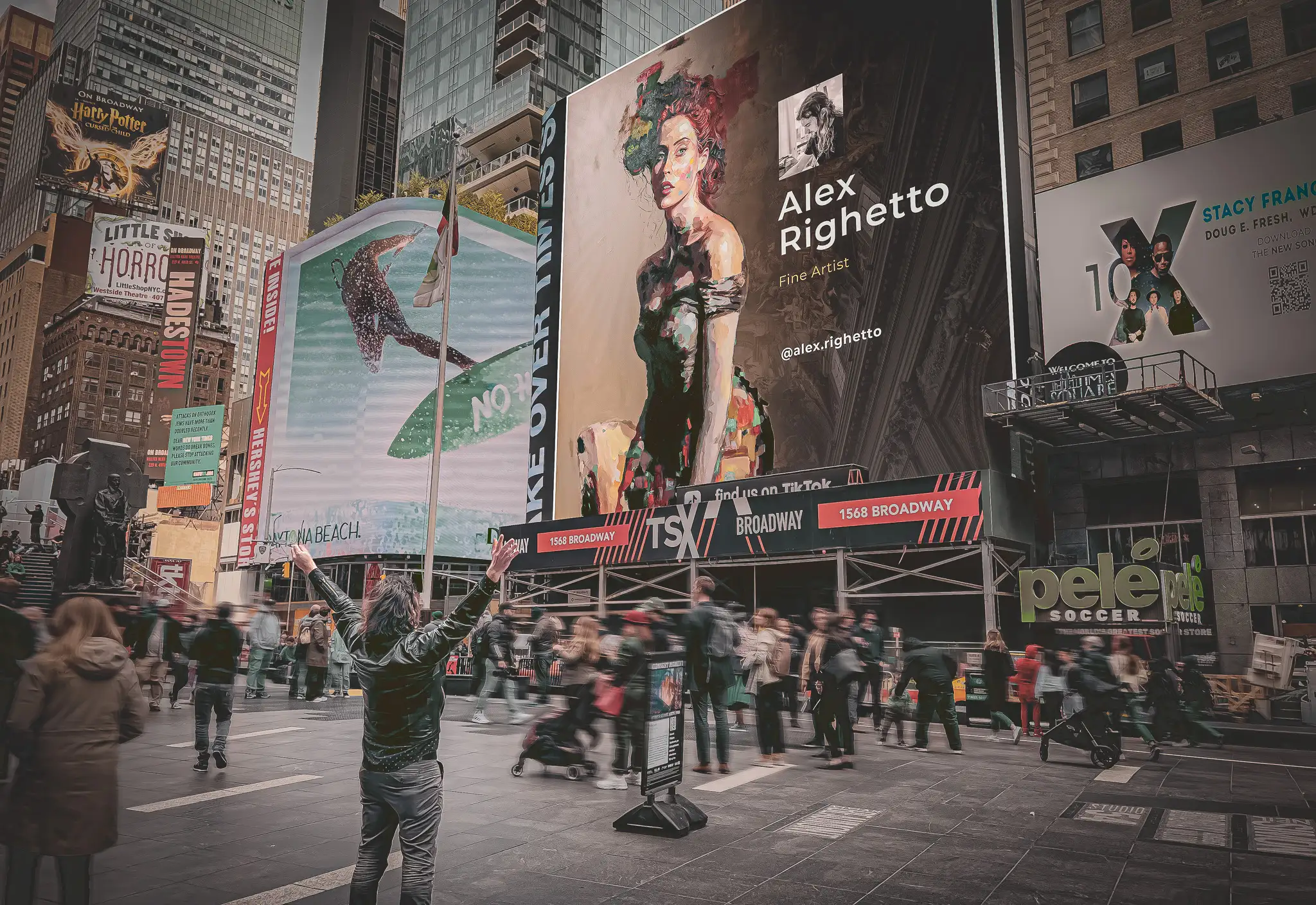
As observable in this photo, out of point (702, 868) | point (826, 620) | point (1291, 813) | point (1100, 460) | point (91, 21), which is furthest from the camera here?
point (91, 21)

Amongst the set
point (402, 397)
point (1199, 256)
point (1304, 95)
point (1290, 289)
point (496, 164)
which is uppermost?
point (496, 164)

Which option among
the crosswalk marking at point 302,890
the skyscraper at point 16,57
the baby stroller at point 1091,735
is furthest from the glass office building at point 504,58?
the skyscraper at point 16,57

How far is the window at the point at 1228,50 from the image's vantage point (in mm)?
23422

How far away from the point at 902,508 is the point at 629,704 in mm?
12622

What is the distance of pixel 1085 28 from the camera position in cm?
2706

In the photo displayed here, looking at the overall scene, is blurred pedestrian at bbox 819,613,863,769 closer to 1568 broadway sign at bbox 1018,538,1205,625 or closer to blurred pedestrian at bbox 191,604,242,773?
blurred pedestrian at bbox 191,604,242,773

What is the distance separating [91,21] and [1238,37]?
199 meters

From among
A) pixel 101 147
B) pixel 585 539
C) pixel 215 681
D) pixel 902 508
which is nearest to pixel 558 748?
pixel 215 681

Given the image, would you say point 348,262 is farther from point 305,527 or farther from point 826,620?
point 826,620

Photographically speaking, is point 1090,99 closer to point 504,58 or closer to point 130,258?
point 504,58

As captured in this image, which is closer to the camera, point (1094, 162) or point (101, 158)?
point (1094, 162)

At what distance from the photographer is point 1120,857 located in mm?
6574

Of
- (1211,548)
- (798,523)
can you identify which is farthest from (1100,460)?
(798,523)

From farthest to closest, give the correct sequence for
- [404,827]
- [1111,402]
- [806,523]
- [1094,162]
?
[1094,162] < [806,523] < [1111,402] < [404,827]
